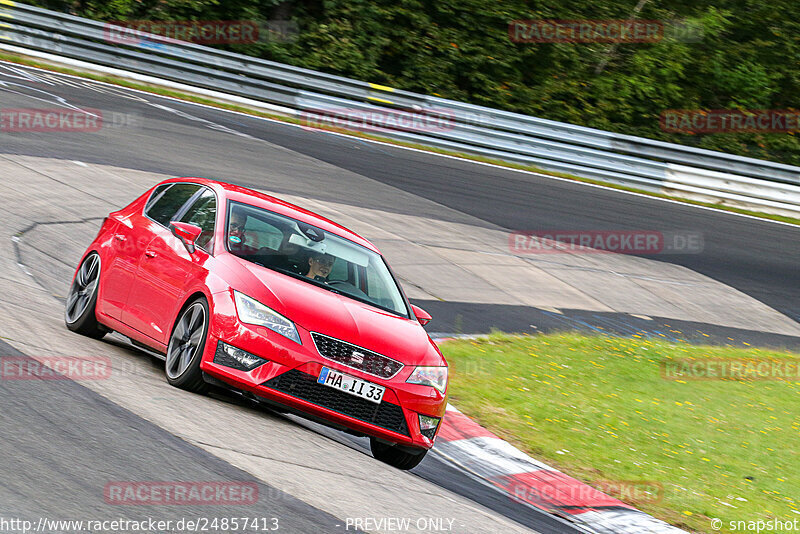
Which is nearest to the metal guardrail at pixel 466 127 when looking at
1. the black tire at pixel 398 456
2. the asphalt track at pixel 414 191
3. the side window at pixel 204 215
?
the asphalt track at pixel 414 191

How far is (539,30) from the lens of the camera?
101 ft

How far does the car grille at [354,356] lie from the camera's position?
6707 mm

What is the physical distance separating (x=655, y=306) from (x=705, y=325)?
90cm

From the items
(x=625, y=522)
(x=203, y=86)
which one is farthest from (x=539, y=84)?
(x=625, y=522)

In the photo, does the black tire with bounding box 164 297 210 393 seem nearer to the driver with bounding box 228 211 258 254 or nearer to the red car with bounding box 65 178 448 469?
the red car with bounding box 65 178 448 469

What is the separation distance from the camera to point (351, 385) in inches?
265

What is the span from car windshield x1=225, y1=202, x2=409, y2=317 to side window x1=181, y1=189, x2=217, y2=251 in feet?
0.49

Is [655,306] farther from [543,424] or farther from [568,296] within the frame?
[543,424]

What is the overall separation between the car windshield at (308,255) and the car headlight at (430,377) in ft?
2.18

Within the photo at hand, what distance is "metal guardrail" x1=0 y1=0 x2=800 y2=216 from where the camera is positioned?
24.6 meters

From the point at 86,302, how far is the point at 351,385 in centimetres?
301

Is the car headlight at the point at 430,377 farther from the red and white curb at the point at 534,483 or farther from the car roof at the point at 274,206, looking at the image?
the car roof at the point at 274,206

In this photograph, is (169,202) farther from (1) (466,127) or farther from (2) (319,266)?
(1) (466,127)

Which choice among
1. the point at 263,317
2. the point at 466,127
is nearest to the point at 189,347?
the point at 263,317
